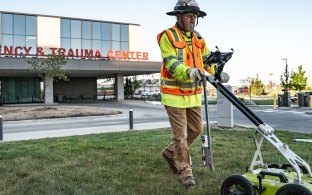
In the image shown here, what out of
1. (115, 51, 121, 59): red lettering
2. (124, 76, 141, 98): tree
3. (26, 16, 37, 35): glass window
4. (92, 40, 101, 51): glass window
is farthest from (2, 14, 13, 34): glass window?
(124, 76, 141, 98): tree

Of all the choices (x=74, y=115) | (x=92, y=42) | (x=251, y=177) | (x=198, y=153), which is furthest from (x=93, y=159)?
(x=92, y=42)

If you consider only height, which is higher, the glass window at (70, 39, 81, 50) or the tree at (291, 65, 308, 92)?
the glass window at (70, 39, 81, 50)

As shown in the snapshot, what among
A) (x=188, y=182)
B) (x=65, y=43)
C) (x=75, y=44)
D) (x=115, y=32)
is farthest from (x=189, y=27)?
(x=115, y=32)

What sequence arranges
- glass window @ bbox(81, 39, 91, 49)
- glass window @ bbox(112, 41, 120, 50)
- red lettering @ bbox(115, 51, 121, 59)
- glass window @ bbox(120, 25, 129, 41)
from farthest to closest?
glass window @ bbox(120, 25, 129, 41) → glass window @ bbox(112, 41, 120, 50) → glass window @ bbox(81, 39, 91, 49) → red lettering @ bbox(115, 51, 121, 59)

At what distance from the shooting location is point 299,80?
53.9m

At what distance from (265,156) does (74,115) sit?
17734mm

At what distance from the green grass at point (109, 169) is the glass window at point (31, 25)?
38707mm

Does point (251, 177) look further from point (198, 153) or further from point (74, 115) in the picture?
point (74, 115)

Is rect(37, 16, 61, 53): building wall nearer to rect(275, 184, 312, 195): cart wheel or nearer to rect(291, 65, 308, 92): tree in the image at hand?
rect(291, 65, 308, 92): tree

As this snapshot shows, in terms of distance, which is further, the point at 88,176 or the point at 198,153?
the point at 198,153

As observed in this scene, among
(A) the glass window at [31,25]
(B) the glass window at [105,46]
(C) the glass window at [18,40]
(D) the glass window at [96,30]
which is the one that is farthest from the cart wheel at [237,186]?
(D) the glass window at [96,30]

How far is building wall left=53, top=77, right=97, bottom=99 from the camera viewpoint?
162ft

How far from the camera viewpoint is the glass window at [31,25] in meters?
44.2

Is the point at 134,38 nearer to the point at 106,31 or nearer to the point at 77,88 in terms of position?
the point at 106,31
